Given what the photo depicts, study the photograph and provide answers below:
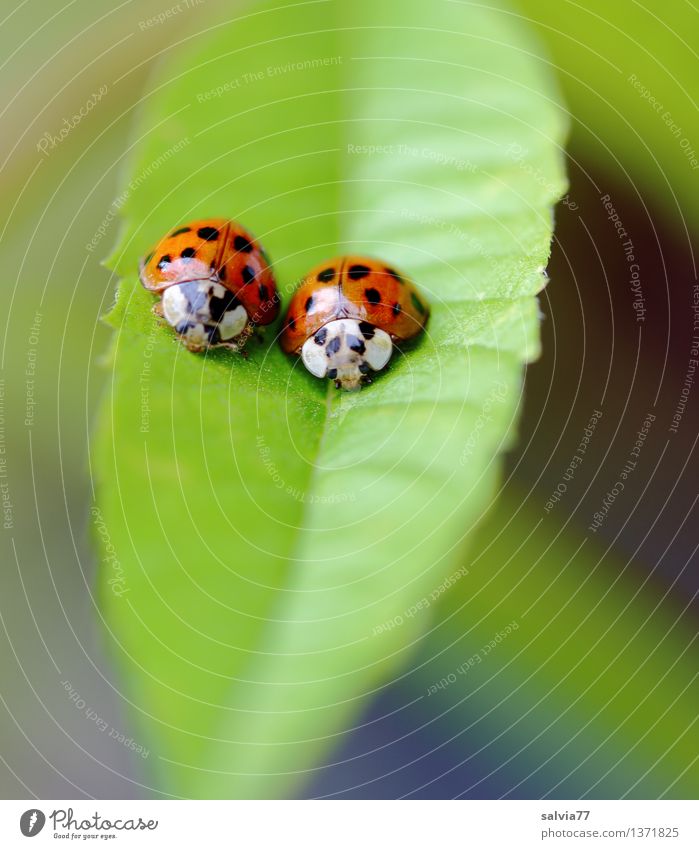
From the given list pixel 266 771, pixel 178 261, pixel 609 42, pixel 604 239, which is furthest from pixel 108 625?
pixel 609 42

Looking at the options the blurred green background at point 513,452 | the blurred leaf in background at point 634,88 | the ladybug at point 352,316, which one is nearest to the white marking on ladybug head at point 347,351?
the ladybug at point 352,316

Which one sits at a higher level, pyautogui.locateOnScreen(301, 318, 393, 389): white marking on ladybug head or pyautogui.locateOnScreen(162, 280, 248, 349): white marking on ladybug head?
pyautogui.locateOnScreen(162, 280, 248, 349): white marking on ladybug head

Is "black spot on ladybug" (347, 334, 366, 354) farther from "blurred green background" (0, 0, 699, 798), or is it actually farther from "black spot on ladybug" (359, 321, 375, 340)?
"blurred green background" (0, 0, 699, 798)

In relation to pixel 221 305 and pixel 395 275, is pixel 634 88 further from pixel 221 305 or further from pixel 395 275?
pixel 221 305

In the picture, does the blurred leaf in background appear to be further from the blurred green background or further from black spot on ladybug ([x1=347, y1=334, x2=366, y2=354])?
black spot on ladybug ([x1=347, y1=334, x2=366, y2=354])

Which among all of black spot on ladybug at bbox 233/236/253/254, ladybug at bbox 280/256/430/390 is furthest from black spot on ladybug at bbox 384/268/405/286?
black spot on ladybug at bbox 233/236/253/254

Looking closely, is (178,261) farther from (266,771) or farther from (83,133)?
(266,771)

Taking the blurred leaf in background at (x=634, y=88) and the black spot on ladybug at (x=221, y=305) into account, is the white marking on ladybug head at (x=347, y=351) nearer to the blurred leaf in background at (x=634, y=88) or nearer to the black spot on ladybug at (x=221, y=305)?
the black spot on ladybug at (x=221, y=305)

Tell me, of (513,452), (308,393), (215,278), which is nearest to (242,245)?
(215,278)
